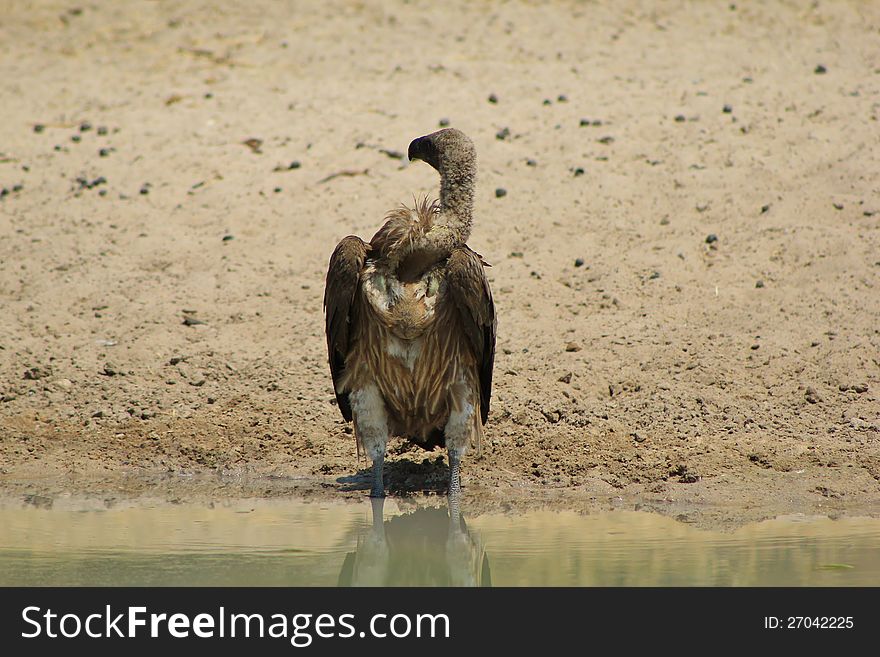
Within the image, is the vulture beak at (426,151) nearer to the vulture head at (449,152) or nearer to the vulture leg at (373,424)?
the vulture head at (449,152)

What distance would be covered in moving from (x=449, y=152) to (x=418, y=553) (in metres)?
2.29

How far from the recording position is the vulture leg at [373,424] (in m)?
6.82

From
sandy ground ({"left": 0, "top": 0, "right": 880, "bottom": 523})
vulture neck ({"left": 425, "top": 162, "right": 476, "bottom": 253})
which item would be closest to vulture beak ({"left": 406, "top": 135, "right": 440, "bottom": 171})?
vulture neck ({"left": 425, "top": 162, "right": 476, "bottom": 253})

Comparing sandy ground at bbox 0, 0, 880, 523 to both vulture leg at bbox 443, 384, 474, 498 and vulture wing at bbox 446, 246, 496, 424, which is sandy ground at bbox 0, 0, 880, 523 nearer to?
vulture leg at bbox 443, 384, 474, 498

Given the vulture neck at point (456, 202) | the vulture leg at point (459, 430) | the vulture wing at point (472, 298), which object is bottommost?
the vulture leg at point (459, 430)

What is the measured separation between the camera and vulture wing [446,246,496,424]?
6.43m

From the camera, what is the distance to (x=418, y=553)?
19.1ft

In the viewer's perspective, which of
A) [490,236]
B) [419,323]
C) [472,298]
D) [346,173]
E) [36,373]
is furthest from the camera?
[346,173]

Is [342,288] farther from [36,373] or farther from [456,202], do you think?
[36,373]

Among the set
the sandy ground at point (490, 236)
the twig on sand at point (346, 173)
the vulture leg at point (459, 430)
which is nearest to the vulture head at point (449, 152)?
the vulture leg at point (459, 430)

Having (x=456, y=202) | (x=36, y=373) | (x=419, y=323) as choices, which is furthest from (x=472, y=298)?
(x=36, y=373)

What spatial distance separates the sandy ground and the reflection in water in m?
0.49

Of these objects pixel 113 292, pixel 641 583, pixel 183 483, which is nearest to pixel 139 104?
pixel 113 292

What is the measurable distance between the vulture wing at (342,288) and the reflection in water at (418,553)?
37.8 inches
